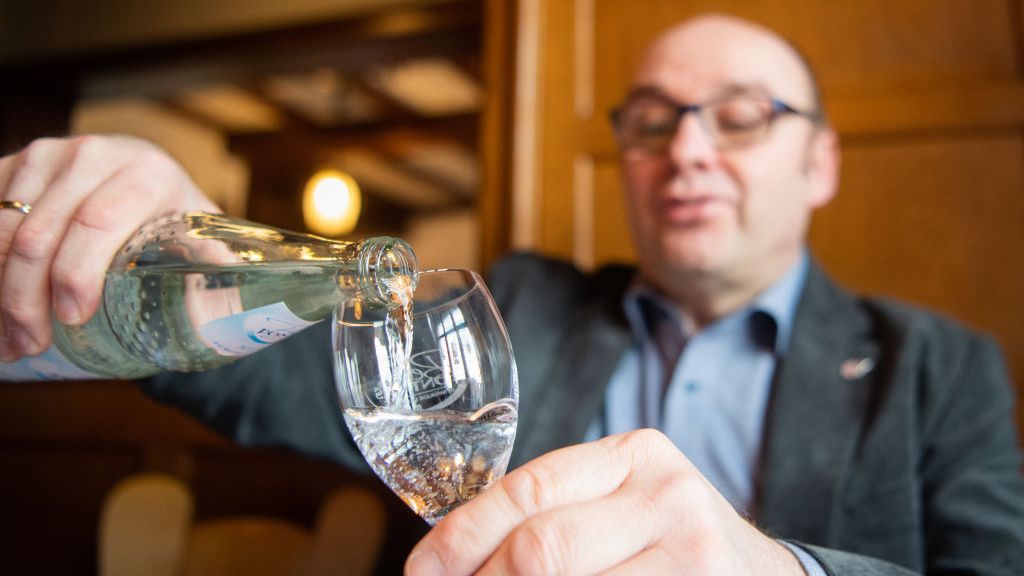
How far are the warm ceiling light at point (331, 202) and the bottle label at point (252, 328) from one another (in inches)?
114

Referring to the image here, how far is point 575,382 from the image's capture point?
1.01 m

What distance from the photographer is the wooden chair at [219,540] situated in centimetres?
103

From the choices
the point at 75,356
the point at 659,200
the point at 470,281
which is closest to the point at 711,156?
the point at 659,200

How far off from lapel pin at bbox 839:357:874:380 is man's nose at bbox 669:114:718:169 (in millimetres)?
304

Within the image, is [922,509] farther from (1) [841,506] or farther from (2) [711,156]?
(2) [711,156]

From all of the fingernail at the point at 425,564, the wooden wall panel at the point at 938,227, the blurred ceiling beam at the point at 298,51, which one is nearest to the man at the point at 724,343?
the wooden wall panel at the point at 938,227

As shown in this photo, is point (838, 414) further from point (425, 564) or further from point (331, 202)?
point (331, 202)

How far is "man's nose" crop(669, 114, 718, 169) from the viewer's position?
102cm

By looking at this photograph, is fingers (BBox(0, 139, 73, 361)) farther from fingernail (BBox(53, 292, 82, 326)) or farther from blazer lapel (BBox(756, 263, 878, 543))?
blazer lapel (BBox(756, 263, 878, 543))

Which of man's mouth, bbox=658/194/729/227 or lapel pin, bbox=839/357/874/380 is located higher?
man's mouth, bbox=658/194/729/227

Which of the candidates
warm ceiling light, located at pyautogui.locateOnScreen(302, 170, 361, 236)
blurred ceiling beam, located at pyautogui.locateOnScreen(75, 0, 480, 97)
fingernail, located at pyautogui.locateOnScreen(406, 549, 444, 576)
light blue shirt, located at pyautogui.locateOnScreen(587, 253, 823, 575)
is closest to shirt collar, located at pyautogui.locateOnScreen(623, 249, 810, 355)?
light blue shirt, located at pyautogui.locateOnScreen(587, 253, 823, 575)

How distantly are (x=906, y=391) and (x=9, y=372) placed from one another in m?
0.87

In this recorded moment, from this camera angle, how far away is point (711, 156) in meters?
1.03

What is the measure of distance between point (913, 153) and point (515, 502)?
1.23 m
